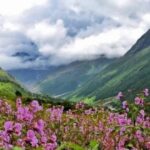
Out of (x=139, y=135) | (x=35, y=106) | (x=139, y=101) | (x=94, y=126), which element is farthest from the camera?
(x=94, y=126)

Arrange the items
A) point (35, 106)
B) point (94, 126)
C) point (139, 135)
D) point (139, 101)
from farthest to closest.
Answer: point (94, 126)
point (139, 101)
point (139, 135)
point (35, 106)

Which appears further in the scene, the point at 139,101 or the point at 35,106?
the point at 139,101

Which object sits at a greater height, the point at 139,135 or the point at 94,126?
Answer: the point at 94,126

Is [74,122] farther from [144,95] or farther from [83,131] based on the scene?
[144,95]

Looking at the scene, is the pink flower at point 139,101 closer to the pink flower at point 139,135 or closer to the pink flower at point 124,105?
the pink flower at point 124,105

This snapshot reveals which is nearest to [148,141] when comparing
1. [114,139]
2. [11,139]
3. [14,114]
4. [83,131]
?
[114,139]

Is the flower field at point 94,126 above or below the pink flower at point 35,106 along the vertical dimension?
below

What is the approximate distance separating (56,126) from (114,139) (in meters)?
1.70

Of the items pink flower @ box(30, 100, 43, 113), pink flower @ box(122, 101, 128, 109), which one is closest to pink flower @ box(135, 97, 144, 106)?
pink flower @ box(122, 101, 128, 109)

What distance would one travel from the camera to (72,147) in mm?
9812

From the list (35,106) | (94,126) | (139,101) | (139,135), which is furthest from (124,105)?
(35,106)

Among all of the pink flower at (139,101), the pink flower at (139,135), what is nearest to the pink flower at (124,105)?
the pink flower at (139,101)

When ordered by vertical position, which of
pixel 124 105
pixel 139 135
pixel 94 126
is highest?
pixel 124 105

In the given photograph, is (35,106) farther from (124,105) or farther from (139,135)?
(139,135)
